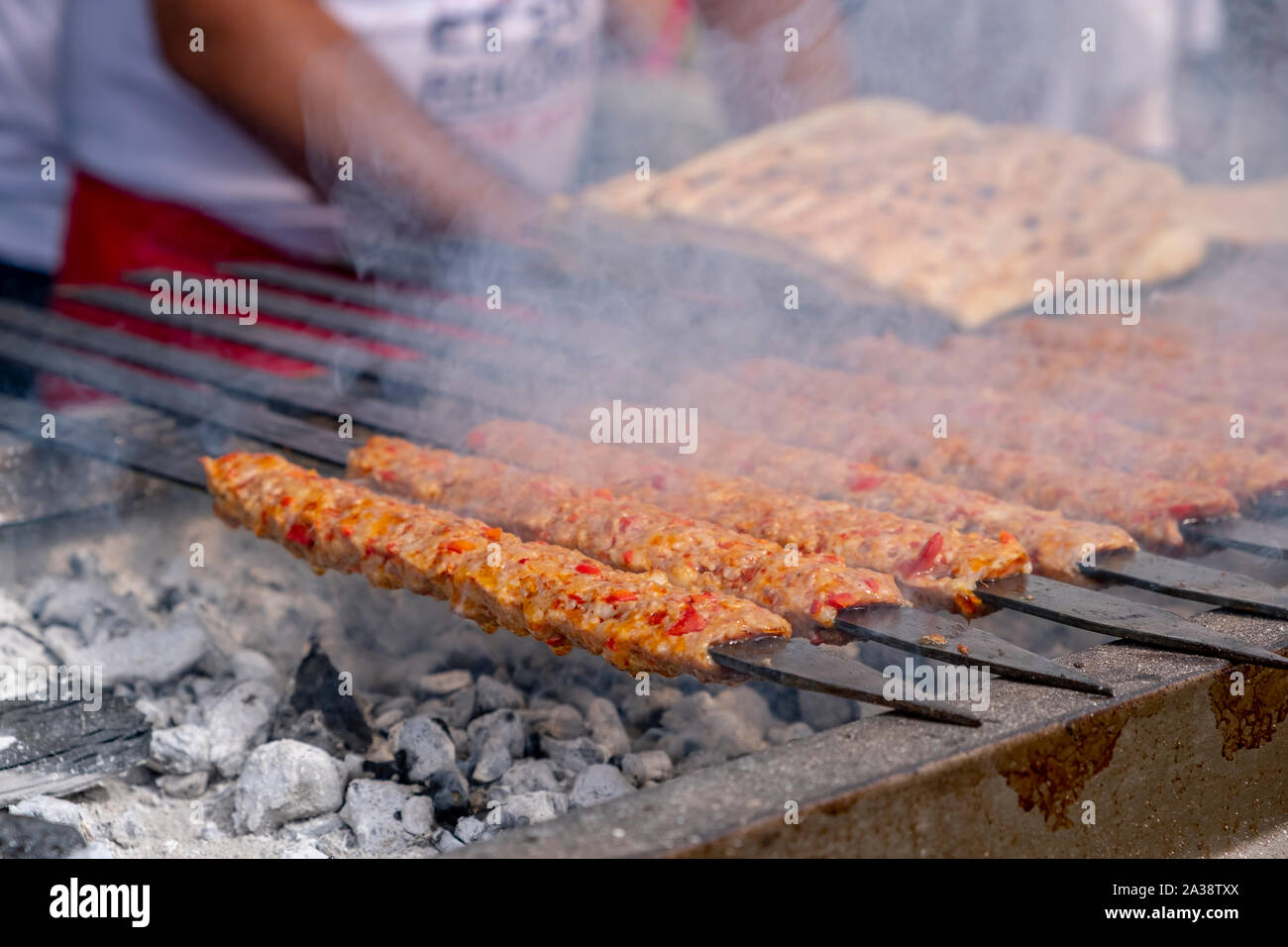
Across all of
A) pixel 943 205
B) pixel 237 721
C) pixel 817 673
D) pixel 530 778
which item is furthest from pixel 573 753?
pixel 943 205

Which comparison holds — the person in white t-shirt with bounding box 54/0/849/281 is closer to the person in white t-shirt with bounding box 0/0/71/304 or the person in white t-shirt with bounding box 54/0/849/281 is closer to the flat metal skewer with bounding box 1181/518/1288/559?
the person in white t-shirt with bounding box 0/0/71/304

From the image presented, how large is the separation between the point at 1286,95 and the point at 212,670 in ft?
27.9

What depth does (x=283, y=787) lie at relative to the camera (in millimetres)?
2518

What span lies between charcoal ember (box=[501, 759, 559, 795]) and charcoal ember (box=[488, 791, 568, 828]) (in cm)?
7

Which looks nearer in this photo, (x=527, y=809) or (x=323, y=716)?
(x=527, y=809)

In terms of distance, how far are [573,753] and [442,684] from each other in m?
0.56

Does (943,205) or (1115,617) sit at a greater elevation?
(943,205)

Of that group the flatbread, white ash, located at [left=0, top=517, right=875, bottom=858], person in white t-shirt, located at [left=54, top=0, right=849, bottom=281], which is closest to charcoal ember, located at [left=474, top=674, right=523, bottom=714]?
white ash, located at [left=0, top=517, right=875, bottom=858]

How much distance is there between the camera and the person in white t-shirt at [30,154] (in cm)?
475

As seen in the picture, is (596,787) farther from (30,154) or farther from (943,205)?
(30,154)

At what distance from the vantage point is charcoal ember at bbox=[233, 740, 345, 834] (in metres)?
2.52

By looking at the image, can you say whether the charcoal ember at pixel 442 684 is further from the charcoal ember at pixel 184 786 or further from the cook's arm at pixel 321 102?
the cook's arm at pixel 321 102
